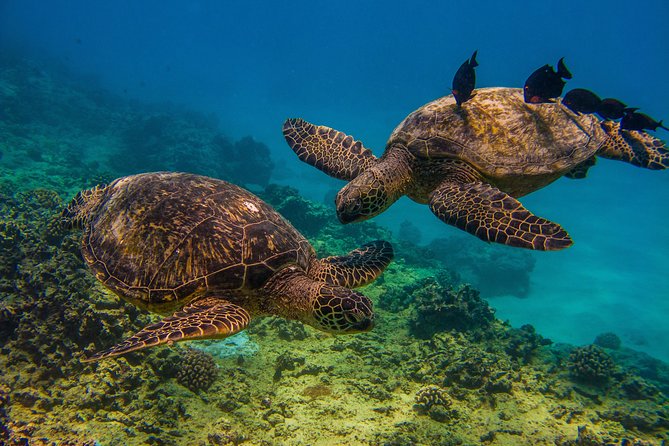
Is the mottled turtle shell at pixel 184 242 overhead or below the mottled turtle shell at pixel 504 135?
below

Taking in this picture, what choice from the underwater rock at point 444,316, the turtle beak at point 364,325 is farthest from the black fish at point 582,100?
the turtle beak at point 364,325

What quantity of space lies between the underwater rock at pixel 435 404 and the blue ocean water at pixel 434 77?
16.0m

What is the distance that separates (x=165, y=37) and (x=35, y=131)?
171021 millimetres

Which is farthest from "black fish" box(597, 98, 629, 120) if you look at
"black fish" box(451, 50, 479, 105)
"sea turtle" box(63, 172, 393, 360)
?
"sea turtle" box(63, 172, 393, 360)

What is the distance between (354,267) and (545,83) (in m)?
3.90

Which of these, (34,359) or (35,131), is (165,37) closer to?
(35,131)

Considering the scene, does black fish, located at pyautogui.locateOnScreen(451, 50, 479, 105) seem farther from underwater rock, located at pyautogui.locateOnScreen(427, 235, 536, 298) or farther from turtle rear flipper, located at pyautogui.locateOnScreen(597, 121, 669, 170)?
underwater rock, located at pyautogui.locateOnScreen(427, 235, 536, 298)

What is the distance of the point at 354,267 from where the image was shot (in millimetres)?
4766

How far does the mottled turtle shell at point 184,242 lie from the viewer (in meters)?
3.70

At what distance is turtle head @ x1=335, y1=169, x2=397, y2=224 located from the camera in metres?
4.97

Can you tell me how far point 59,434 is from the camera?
388cm

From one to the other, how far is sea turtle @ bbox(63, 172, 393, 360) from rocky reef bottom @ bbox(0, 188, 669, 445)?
64.8 inches

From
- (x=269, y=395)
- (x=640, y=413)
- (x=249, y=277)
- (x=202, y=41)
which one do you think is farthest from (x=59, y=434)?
(x=202, y=41)

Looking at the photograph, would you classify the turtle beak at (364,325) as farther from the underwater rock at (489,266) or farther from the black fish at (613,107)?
the underwater rock at (489,266)
